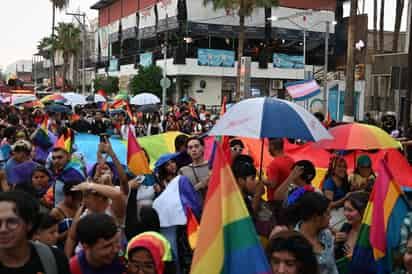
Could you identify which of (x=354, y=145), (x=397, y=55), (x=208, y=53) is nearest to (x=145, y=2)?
(x=208, y=53)

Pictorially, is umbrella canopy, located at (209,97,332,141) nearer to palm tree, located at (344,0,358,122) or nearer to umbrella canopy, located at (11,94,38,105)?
palm tree, located at (344,0,358,122)

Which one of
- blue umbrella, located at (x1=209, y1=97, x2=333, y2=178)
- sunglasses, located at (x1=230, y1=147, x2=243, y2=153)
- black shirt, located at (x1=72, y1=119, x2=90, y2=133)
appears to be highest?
blue umbrella, located at (x1=209, y1=97, x2=333, y2=178)

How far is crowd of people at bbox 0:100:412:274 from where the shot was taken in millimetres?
3117

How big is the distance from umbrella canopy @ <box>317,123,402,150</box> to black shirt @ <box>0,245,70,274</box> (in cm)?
406

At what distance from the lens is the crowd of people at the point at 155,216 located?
3117 millimetres

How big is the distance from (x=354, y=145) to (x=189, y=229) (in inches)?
99.2

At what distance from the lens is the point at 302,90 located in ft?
46.5

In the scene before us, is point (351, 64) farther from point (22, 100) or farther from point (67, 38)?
point (67, 38)

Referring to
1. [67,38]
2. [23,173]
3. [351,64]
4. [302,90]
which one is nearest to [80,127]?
[302,90]

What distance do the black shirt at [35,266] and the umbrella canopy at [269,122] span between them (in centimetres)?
262

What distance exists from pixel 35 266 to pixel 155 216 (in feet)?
5.65

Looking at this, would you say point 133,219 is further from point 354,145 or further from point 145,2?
point 145,2

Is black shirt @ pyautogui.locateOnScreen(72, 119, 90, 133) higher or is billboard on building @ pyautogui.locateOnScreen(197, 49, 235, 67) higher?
billboard on building @ pyautogui.locateOnScreen(197, 49, 235, 67)

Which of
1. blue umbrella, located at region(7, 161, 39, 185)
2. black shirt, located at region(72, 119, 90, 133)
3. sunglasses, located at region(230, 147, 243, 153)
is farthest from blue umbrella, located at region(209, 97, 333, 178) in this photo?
black shirt, located at region(72, 119, 90, 133)
